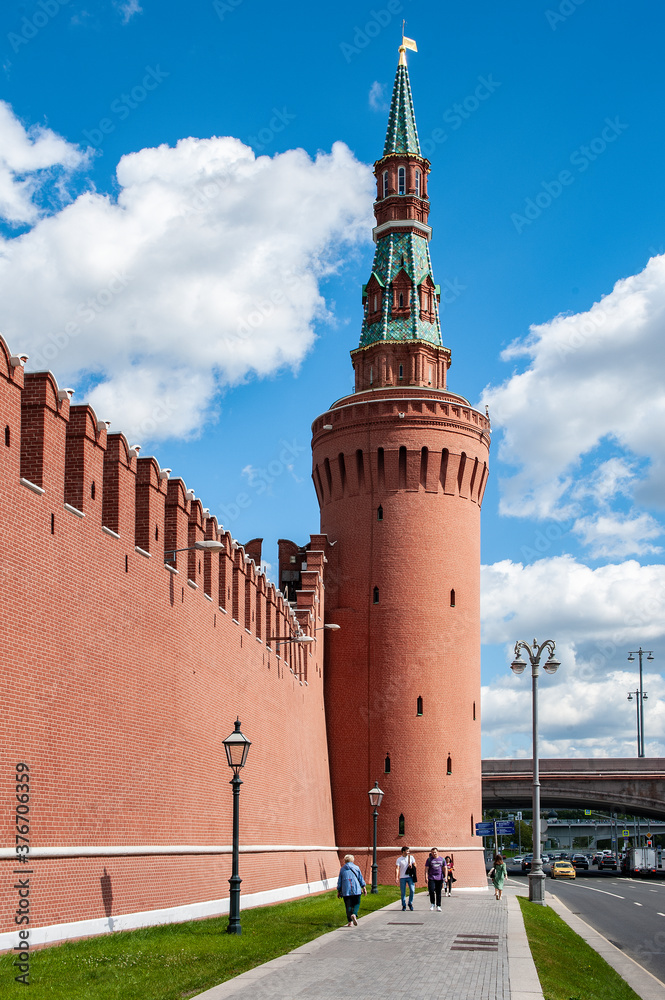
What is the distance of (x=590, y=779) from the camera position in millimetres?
65250

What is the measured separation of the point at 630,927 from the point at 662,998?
43.9ft

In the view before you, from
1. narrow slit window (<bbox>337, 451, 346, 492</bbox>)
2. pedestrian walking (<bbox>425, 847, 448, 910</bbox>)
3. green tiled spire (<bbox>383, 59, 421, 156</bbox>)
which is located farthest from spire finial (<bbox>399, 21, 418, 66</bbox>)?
pedestrian walking (<bbox>425, 847, 448, 910</bbox>)

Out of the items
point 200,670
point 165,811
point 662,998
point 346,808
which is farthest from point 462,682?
point 662,998

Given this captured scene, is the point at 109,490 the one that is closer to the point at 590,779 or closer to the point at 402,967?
the point at 402,967

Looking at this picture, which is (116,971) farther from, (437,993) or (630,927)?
(630,927)

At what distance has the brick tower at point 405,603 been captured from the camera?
140ft

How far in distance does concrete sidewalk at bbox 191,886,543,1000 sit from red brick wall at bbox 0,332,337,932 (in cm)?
374

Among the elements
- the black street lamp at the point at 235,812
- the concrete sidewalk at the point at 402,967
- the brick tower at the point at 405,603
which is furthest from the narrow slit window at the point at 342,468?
the black street lamp at the point at 235,812

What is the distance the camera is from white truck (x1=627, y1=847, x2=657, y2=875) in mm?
79250

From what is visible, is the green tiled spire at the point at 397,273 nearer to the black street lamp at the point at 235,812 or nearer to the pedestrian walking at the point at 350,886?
the pedestrian walking at the point at 350,886

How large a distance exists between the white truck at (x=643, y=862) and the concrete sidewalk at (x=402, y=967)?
62.4 meters

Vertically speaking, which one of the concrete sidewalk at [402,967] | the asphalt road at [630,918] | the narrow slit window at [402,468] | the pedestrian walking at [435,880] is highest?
the narrow slit window at [402,468]

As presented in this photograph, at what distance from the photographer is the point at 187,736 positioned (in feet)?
78.1

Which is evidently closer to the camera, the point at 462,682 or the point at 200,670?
the point at 200,670
